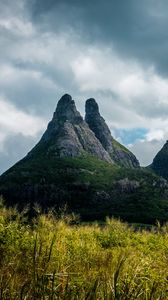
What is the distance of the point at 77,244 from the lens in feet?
83.1

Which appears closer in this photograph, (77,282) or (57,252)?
(77,282)

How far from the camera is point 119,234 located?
3756cm

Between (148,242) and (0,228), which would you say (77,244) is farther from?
(148,242)

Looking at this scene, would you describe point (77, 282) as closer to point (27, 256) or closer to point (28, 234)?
point (27, 256)

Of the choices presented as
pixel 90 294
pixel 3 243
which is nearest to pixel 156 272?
pixel 90 294

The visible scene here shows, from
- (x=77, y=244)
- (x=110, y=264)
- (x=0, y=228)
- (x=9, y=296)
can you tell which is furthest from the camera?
(x=77, y=244)

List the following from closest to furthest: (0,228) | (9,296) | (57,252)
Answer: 1. (9,296)
2. (57,252)
3. (0,228)

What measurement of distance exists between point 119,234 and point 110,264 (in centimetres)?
2047

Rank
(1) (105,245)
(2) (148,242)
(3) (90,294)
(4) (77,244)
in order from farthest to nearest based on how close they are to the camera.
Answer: (2) (148,242)
(1) (105,245)
(4) (77,244)
(3) (90,294)

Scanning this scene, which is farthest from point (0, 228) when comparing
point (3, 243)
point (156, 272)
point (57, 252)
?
point (156, 272)

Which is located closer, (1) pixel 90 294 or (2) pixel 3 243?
(1) pixel 90 294

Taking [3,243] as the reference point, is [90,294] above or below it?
below

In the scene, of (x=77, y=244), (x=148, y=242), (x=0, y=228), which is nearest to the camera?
(x=0, y=228)

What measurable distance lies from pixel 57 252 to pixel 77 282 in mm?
9016
